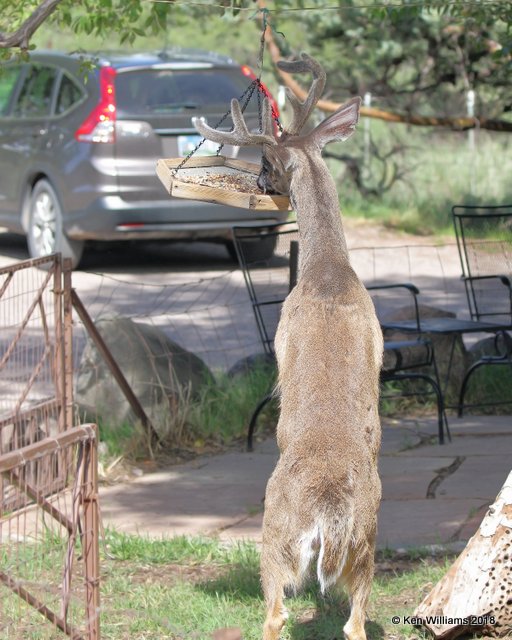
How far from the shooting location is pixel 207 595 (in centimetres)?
513

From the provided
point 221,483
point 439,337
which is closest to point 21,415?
point 221,483

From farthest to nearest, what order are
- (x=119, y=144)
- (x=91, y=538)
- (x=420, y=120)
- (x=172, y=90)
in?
(x=420, y=120)
(x=172, y=90)
(x=119, y=144)
(x=91, y=538)

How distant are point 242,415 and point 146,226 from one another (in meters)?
4.79

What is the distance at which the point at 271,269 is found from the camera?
348 inches

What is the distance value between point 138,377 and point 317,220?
314cm

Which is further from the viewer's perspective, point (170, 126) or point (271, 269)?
point (170, 126)

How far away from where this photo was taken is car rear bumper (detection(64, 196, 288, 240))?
1214cm

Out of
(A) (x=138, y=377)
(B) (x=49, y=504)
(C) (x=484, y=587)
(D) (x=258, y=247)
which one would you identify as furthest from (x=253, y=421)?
(D) (x=258, y=247)

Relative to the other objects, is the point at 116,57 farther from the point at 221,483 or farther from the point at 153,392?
the point at 221,483

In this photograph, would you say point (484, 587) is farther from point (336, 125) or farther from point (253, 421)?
point (253, 421)

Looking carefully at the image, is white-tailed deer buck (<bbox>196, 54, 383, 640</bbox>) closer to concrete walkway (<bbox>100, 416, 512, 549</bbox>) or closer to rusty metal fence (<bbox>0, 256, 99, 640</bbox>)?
rusty metal fence (<bbox>0, 256, 99, 640</bbox>)

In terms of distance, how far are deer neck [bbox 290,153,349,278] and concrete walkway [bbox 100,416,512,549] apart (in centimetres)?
169

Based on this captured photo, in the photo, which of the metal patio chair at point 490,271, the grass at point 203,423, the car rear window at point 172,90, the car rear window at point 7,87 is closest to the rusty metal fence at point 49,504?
the grass at point 203,423

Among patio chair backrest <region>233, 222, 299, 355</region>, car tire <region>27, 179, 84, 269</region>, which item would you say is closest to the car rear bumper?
car tire <region>27, 179, 84, 269</region>
